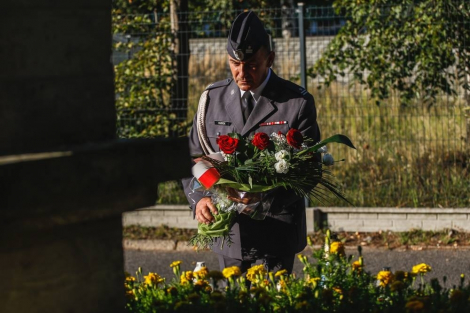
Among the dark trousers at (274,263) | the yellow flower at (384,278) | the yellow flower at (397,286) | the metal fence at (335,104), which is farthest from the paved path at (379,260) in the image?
the yellow flower at (397,286)

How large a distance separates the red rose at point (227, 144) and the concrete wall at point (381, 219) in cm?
476

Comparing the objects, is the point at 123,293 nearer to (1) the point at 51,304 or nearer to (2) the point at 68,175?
(1) the point at 51,304

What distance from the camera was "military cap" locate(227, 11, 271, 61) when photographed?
191 inches

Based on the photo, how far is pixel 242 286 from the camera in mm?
4082

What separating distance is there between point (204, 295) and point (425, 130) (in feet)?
19.9

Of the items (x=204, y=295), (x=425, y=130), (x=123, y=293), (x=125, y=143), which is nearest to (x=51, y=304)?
(x=123, y=293)

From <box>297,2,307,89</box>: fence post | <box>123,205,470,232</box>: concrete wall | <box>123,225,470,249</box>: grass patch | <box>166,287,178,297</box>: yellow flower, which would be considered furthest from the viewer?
<box>297,2,307,89</box>: fence post

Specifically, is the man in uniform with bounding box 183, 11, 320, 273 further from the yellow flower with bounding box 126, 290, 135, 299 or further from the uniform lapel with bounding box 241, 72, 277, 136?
the yellow flower with bounding box 126, 290, 135, 299

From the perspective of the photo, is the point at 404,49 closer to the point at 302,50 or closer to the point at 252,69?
the point at 302,50

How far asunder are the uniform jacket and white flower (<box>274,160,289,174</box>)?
304 millimetres

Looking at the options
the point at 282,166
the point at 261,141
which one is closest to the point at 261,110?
the point at 261,141

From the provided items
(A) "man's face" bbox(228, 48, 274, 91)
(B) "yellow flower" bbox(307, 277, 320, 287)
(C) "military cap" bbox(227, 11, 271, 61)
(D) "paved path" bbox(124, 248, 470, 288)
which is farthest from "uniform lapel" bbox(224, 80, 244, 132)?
(D) "paved path" bbox(124, 248, 470, 288)

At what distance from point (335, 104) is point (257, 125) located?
4.82 meters

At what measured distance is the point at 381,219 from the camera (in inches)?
360
